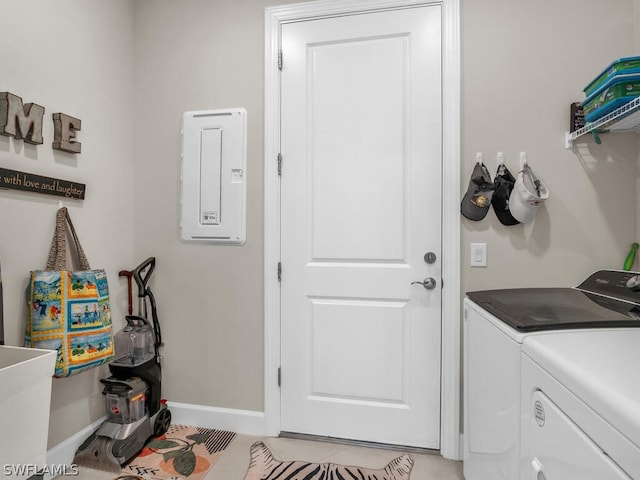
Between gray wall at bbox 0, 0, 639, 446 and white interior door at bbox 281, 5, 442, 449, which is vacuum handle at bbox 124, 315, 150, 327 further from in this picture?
white interior door at bbox 281, 5, 442, 449

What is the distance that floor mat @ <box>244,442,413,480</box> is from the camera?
68.0 inches

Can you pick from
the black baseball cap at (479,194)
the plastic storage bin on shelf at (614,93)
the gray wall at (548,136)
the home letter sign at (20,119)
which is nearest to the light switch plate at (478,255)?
the gray wall at (548,136)

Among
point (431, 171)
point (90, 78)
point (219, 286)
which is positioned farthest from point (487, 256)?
point (90, 78)

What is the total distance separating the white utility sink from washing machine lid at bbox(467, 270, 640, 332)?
159cm

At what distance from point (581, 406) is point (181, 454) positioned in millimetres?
1919

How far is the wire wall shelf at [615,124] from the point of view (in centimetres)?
136

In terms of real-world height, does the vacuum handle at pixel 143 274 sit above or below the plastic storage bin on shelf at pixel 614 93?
below

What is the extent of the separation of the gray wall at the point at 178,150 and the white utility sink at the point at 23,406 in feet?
1.56

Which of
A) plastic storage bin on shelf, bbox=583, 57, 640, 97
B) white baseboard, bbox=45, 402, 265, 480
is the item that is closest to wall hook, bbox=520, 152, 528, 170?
plastic storage bin on shelf, bbox=583, 57, 640, 97

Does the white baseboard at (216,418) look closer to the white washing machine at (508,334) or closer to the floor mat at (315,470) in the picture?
the floor mat at (315,470)

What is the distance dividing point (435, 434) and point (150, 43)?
2904mm

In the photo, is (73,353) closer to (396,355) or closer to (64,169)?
(64,169)

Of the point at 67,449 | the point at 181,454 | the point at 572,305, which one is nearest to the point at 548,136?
the point at 572,305

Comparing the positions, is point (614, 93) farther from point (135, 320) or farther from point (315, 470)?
point (135, 320)
